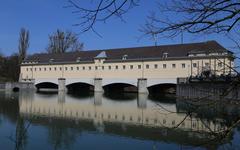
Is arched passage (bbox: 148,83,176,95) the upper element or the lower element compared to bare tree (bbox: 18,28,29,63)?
lower

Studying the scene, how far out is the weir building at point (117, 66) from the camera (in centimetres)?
3756

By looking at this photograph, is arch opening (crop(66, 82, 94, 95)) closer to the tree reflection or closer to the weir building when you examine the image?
the weir building

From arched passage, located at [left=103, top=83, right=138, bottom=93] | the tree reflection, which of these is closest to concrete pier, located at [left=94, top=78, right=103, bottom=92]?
arched passage, located at [left=103, top=83, right=138, bottom=93]

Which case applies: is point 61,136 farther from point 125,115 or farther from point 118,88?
point 118,88

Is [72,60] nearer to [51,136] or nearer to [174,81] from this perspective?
[174,81]

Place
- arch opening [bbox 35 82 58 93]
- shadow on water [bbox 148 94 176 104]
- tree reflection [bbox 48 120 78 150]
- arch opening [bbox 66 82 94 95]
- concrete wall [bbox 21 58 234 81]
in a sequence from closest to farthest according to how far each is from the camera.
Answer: tree reflection [bbox 48 120 78 150], shadow on water [bbox 148 94 176 104], concrete wall [bbox 21 58 234 81], arch opening [bbox 66 82 94 95], arch opening [bbox 35 82 58 93]

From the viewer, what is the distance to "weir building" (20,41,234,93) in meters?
37.6

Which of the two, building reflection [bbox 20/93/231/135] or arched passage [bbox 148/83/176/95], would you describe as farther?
arched passage [bbox 148/83/176/95]

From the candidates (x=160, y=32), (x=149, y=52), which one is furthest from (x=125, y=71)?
(x=160, y=32)

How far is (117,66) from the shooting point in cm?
4194

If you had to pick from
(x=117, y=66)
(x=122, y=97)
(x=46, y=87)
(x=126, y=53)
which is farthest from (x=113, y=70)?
(x=46, y=87)

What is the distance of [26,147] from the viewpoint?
9109 millimetres

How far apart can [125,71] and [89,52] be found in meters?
8.58

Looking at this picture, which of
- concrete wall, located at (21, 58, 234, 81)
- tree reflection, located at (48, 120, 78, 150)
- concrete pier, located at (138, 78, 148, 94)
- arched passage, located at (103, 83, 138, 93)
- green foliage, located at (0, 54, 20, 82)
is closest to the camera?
tree reflection, located at (48, 120, 78, 150)
